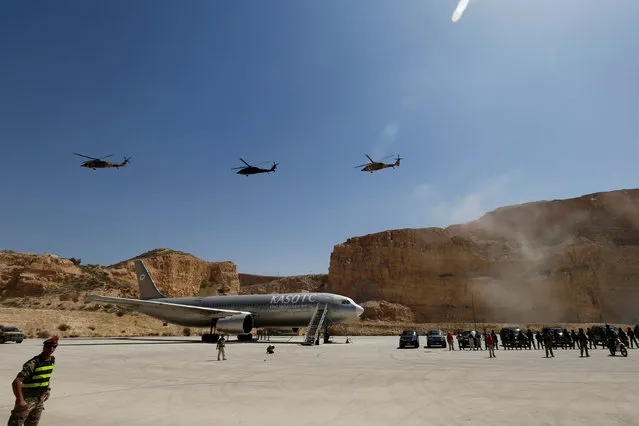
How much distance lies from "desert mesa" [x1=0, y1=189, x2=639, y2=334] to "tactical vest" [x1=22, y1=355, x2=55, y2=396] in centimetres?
7186

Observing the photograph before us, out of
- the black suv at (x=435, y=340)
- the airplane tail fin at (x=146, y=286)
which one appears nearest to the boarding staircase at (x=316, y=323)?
the black suv at (x=435, y=340)

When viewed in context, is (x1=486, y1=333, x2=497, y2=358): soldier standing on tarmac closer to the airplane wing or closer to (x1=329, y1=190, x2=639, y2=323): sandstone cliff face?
the airplane wing

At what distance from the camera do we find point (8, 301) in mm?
65125

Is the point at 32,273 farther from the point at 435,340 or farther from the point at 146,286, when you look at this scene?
the point at 435,340

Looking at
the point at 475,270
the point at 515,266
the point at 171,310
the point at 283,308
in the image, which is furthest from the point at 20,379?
the point at 515,266

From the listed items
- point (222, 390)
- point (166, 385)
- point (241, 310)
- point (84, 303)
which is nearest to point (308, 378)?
point (222, 390)

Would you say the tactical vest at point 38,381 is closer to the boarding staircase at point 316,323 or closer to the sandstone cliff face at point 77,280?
the boarding staircase at point 316,323

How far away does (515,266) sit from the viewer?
91125mm

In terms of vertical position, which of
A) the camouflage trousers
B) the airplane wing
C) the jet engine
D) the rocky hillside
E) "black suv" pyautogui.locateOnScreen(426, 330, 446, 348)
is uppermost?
the rocky hillside

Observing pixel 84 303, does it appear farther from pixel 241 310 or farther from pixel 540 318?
pixel 540 318

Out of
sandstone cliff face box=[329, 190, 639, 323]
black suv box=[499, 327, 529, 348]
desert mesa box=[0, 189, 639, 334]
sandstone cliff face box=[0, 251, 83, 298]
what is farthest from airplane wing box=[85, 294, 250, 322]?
sandstone cliff face box=[329, 190, 639, 323]

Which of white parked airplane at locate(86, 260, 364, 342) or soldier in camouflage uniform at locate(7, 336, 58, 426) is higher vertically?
white parked airplane at locate(86, 260, 364, 342)

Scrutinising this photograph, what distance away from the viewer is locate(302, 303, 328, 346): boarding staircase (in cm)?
3020

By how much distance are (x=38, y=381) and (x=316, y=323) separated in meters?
29.1
